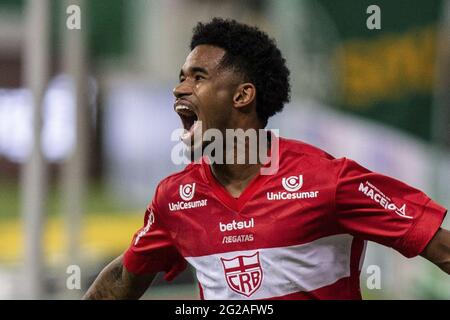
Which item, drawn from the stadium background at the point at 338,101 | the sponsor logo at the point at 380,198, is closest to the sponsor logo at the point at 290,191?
the sponsor logo at the point at 380,198

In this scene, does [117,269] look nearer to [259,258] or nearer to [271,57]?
[259,258]

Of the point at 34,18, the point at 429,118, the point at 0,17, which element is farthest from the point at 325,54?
the point at 0,17

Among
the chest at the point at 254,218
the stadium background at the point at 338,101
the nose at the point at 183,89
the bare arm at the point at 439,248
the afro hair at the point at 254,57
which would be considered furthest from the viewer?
the stadium background at the point at 338,101

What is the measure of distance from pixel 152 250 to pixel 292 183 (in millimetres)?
746

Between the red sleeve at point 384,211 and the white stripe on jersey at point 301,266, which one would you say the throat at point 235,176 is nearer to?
the white stripe on jersey at point 301,266

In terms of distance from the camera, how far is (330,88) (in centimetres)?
865

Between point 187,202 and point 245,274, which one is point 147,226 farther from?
point 245,274

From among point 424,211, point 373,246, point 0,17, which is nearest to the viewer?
point 424,211

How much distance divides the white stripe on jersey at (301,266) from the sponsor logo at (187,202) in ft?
0.84

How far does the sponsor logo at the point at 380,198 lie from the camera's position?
429 centimetres

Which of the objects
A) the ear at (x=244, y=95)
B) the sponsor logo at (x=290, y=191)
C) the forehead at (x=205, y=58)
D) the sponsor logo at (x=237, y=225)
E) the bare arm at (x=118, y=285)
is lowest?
the bare arm at (x=118, y=285)

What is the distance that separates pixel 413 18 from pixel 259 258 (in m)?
4.27

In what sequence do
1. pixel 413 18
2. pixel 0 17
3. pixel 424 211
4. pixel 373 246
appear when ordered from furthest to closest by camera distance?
pixel 0 17, pixel 373 246, pixel 413 18, pixel 424 211

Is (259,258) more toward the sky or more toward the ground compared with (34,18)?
more toward the ground
